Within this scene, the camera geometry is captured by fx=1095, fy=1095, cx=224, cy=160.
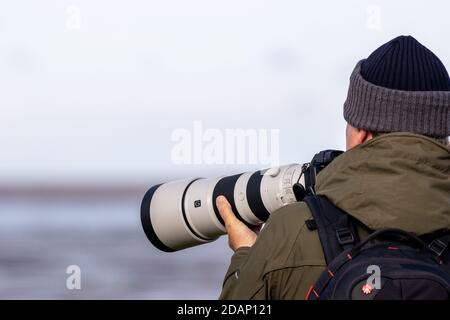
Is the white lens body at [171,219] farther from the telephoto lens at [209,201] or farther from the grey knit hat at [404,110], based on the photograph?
the grey knit hat at [404,110]

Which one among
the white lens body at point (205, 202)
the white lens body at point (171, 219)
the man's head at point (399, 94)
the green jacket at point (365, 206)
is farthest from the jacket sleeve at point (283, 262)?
the white lens body at point (171, 219)

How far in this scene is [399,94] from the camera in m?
2.11

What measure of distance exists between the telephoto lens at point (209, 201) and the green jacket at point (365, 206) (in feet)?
1.44

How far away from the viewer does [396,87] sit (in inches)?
84.0

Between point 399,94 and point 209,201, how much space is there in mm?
951

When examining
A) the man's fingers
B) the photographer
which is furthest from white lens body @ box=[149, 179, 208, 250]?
the photographer

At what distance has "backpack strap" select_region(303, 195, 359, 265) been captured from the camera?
6.68 feet

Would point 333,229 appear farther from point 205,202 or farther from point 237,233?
point 205,202

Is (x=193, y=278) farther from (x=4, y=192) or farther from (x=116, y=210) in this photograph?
(x=4, y=192)

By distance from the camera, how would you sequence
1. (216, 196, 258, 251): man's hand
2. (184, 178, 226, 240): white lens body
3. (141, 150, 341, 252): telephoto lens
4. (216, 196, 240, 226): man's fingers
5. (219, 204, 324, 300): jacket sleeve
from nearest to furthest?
(219, 204, 324, 300): jacket sleeve, (216, 196, 258, 251): man's hand, (216, 196, 240, 226): man's fingers, (141, 150, 341, 252): telephoto lens, (184, 178, 226, 240): white lens body

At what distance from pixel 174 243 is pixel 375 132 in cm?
107

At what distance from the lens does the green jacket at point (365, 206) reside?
2.02 metres

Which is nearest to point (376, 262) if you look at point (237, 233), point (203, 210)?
point (237, 233)

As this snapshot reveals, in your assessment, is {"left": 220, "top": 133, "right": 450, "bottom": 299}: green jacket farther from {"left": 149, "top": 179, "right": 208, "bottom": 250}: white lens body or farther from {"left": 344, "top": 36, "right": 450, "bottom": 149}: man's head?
{"left": 149, "top": 179, "right": 208, "bottom": 250}: white lens body
